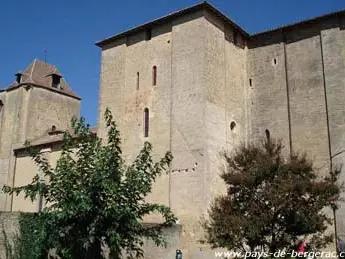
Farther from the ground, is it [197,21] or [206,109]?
[197,21]

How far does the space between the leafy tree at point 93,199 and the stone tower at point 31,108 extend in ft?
70.8

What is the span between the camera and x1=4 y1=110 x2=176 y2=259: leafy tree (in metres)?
9.52

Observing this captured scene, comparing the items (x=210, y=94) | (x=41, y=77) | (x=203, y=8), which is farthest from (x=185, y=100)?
(x=41, y=77)

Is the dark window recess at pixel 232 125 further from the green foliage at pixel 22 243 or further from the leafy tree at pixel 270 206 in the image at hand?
the green foliage at pixel 22 243

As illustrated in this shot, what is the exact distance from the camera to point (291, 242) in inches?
523

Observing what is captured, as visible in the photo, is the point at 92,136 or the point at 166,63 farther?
the point at 166,63

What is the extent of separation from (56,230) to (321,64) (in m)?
15.3

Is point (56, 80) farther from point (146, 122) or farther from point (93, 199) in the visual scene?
point (93, 199)

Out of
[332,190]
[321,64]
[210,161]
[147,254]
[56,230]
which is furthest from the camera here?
[321,64]

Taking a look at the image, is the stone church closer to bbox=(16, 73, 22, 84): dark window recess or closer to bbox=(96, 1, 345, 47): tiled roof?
bbox=(96, 1, 345, 47): tiled roof

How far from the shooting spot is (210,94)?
66.0ft

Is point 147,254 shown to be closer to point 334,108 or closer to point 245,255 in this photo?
point 245,255

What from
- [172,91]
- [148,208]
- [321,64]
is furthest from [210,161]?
[148,208]

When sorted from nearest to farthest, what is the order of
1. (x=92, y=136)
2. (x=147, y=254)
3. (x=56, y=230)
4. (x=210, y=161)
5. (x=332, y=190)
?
1. (x=56, y=230)
2. (x=92, y=136)
3. (x=332, y=190)
4. (x=147, y=254)
5. (x=210, y=161)
